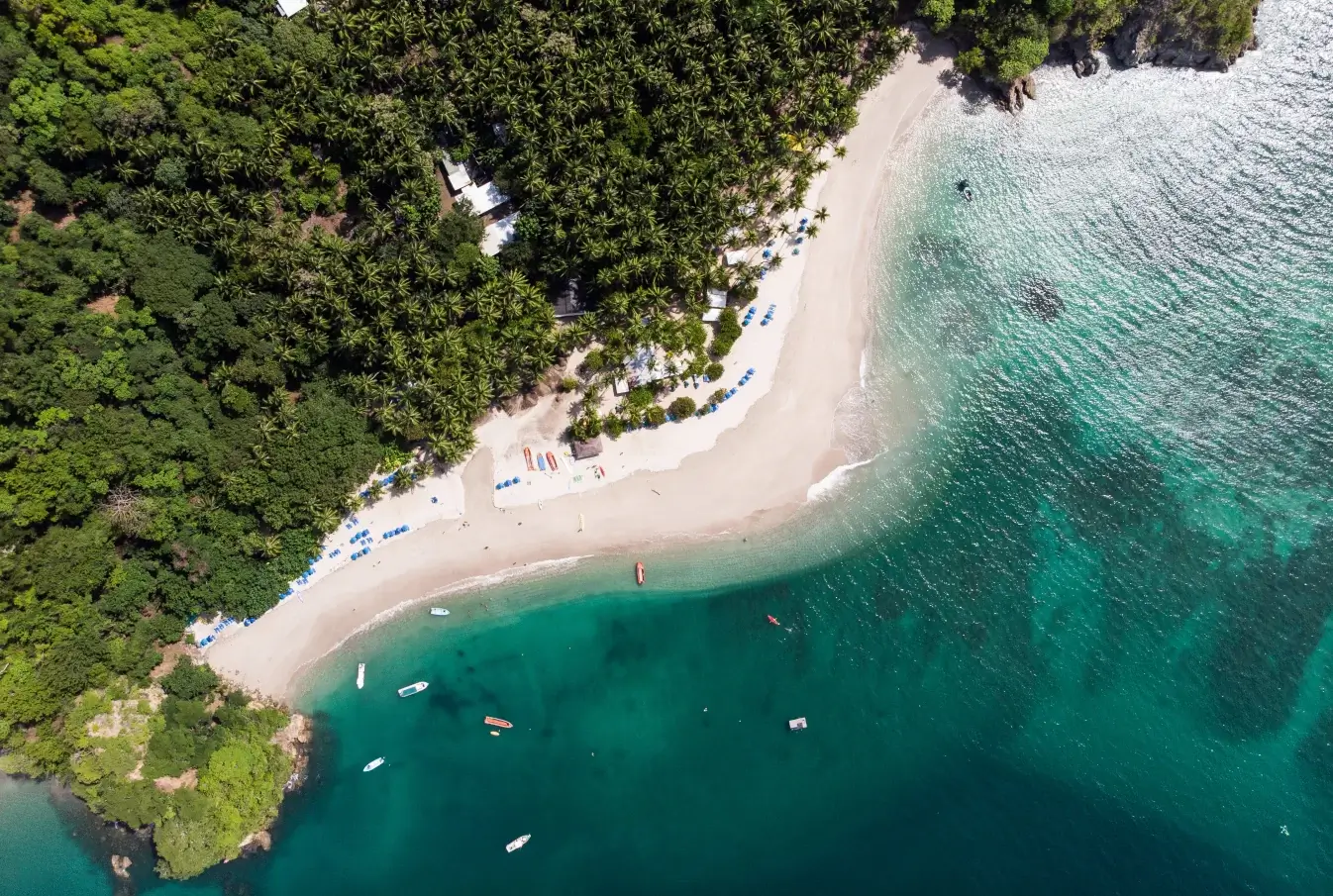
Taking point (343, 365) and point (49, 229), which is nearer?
point (49, 229)

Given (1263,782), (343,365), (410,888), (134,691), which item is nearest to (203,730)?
(134,691)

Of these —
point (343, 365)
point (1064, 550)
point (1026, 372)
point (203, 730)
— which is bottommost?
point (1064, 550)

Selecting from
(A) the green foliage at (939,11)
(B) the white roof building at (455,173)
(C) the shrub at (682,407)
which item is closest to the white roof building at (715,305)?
(C) the shrub at (682,407)

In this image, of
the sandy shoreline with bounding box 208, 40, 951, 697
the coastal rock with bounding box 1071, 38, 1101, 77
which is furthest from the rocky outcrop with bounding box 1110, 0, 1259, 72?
the sandy shoreline with bounding box 208, 40, 951, 697

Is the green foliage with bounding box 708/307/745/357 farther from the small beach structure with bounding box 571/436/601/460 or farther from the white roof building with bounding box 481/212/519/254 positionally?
the white roof building with bounding box 481/212/519/254

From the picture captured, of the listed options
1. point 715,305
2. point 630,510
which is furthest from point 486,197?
point 630,510

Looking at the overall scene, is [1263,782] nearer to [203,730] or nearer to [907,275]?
[907,275]

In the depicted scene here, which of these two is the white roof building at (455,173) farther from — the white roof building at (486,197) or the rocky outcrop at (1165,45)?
the rocky outcrop at (1165,45)
